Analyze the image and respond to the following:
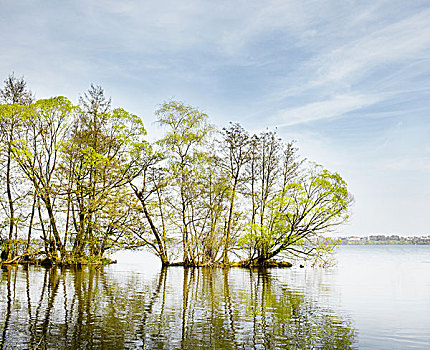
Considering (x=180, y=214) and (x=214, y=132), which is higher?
(x=214, y=132)

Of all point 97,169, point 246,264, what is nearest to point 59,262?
point 97,169

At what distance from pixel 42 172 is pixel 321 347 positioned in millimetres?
26694

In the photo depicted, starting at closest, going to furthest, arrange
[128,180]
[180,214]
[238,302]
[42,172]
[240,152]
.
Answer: [238,302] → [42,172] → [128,180] → [180,214] → [240,152]

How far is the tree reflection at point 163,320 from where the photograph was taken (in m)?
8.87

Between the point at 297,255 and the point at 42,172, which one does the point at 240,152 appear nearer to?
the point at 297,255

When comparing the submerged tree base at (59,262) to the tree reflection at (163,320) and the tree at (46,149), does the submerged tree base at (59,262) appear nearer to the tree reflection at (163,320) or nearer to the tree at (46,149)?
the tree at (46,149)

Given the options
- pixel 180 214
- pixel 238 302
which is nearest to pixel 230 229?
pixel 180 214

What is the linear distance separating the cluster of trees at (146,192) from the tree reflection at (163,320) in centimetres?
1360

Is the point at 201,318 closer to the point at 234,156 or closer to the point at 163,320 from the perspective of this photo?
the point at 163,320

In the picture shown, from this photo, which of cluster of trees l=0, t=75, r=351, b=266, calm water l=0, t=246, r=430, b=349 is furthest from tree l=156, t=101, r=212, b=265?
calm water l=0, t=246, r=430, b=349

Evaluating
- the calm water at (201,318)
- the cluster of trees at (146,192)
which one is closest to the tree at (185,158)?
the cluster of trees at (146,192)

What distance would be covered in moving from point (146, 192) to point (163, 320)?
24941mm

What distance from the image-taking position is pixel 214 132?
37.3 meters

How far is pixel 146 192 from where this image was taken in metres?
35.7
